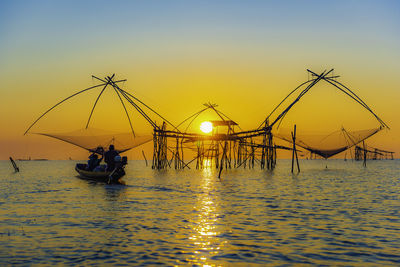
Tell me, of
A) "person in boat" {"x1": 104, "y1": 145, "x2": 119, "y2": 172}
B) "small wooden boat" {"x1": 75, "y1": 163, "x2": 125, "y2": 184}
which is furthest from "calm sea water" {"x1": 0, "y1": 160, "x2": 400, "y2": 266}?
"small wooden boat" {"x1": 75, "y1": 163, "x2": 125, "y2": 184}

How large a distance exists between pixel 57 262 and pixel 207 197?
1089cm

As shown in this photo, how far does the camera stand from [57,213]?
1261cm

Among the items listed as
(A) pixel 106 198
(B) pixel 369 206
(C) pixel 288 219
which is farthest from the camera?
(A) pixel 106 198

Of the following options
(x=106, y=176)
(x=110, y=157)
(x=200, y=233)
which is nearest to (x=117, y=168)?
(x=110, y=157)

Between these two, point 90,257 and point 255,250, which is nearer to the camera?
point 90,257

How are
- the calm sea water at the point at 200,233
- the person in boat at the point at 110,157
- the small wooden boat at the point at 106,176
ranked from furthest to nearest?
the small wooden boat at the point at 106,176, the person in boat at the point at 110,157, the calm sea water at the point at 200,233

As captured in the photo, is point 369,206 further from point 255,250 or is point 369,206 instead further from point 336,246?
point 255,250

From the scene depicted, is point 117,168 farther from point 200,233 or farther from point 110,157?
point 200,233

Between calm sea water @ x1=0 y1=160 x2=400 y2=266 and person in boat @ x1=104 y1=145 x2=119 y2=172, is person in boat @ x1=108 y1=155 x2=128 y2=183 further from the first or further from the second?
calm sea water @ x1=0 y1=160 x2=400 y2=266

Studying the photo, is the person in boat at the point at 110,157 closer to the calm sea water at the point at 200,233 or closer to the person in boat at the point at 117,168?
the person in boat at the point at 117,168

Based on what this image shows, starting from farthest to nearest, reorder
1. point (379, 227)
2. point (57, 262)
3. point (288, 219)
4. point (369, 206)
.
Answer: point (369, 206), point (288, 219), point (379, 227), point (57, 262)

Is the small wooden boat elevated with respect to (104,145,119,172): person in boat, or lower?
lower

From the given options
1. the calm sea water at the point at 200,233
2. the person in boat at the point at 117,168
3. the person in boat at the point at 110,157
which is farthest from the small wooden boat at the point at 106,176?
the calm sea water at the point at 200,233

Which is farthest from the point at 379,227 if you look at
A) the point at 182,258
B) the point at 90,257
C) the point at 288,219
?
the point at 90,257
